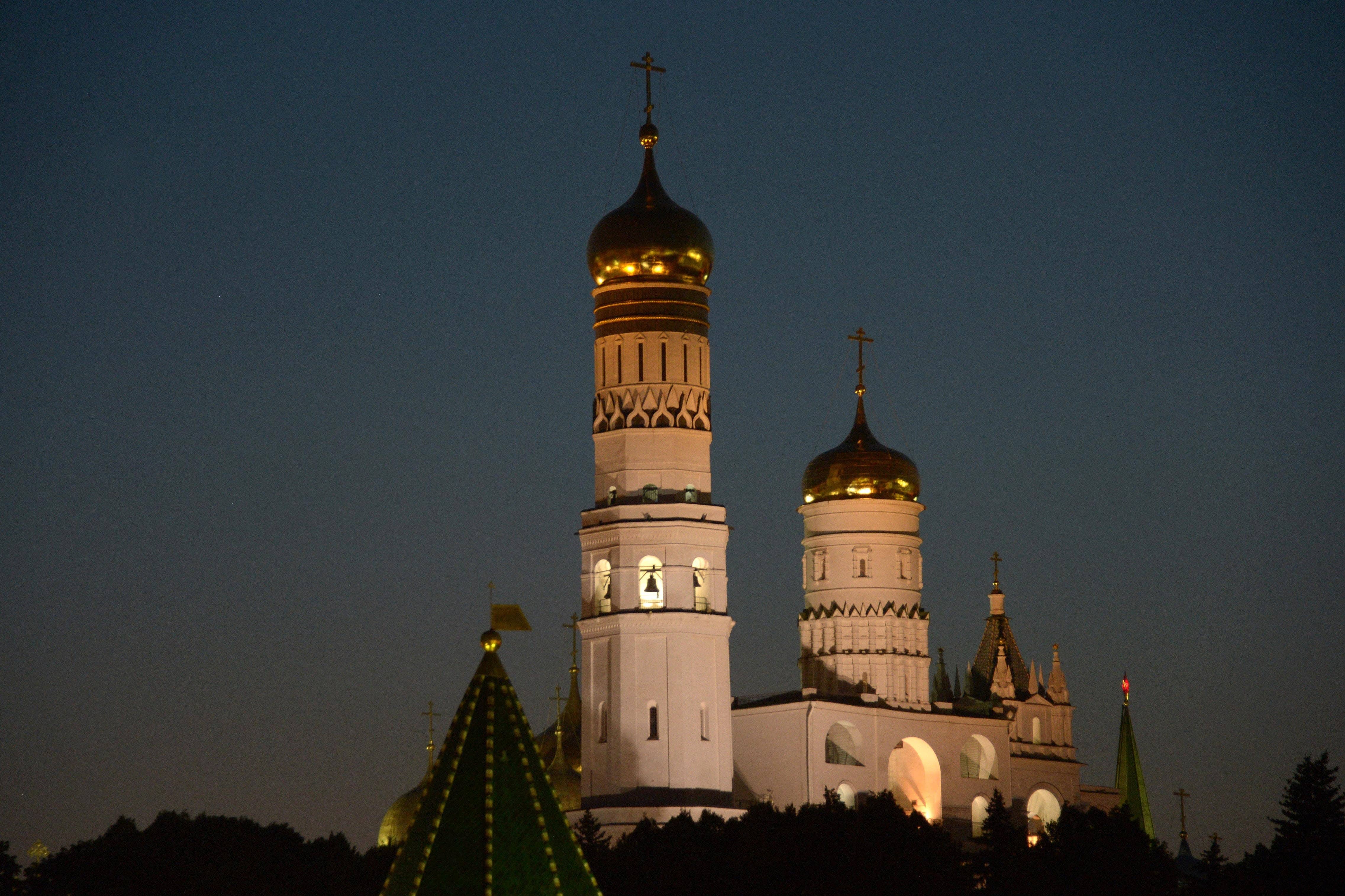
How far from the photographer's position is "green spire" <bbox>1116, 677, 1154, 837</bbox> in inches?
2539

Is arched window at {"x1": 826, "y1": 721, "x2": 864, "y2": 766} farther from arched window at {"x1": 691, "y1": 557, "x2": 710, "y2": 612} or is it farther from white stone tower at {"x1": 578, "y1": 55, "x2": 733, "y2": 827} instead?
arched window at {"x1": 691, "y1": 557, "x2": 710, "y2": 612}

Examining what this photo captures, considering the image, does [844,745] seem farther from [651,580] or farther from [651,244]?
[651,244]

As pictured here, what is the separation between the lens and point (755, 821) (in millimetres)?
41219

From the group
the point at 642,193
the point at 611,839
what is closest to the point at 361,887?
the point at 611,839

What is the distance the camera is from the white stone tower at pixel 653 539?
4625 centimetres

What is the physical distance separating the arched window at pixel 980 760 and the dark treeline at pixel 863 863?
30.4 ft

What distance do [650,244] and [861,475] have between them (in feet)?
36.9

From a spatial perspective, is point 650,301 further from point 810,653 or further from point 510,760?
point 510,760

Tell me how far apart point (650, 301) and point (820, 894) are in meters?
A: 14.3

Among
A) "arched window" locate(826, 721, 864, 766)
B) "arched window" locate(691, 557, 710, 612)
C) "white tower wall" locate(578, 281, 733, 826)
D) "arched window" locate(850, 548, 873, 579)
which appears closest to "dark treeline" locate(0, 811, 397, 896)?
"white tower wall" locate(578, 281, 733, 826)

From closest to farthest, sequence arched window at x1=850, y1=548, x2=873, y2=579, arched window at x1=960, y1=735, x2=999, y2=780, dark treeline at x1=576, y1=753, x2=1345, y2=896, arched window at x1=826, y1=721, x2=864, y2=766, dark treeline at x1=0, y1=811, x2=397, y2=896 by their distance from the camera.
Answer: dark treeline at x1=576, y1=753, x2=1345, y2=896, dark treeline at x1=0, y1=811, x2=397, y2=896, arched window at x1=826, y1=721, x2=864, y2=766, arched window at x1=850, y1=548, x2=873, y2=579, arched window at x1=960, y1=735, x2=999, y2=780

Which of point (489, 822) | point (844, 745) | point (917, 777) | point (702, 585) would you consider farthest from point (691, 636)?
point (489, 822)

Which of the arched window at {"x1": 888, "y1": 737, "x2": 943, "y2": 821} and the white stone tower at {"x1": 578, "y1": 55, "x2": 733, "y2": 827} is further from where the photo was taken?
the arched window at {"x1": 888, "y1": 737, "x2": 943, "y2": 821}

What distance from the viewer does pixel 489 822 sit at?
17.7 meters
